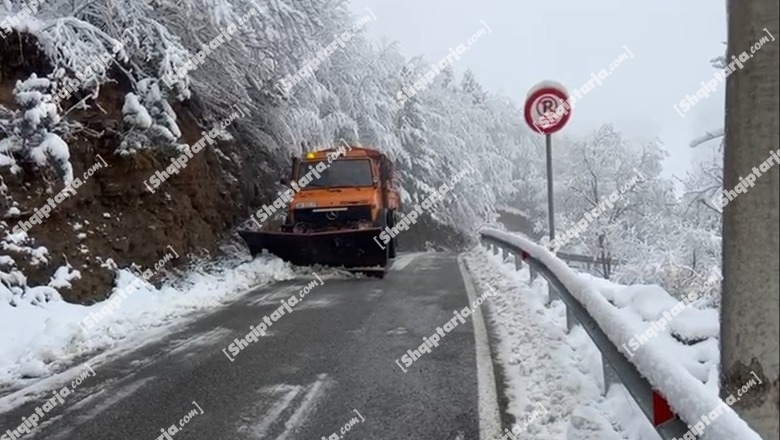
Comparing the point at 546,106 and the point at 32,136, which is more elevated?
the point at 546,106

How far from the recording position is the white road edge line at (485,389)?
13.8ft

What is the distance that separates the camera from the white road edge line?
4.21 metres

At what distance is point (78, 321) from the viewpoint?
7293mm

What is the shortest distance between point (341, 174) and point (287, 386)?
8806 millimetres

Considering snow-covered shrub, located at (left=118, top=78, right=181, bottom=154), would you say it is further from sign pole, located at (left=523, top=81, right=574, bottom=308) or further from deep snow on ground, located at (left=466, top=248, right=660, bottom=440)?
deep snow on ground, located at (left=466, top=248, right=660, bottom=440)

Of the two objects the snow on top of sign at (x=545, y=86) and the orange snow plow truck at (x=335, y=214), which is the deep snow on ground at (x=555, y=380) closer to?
the snow on top of sign at (x=545, y=86)

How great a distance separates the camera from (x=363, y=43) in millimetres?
28172

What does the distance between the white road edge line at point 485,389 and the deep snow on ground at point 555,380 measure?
5.1 inches

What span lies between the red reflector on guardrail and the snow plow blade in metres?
8.93

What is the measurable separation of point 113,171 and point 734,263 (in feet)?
31.7

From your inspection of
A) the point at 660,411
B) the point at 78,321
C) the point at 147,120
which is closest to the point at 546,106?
the point at 660,411

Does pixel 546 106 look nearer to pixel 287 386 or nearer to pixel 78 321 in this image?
pixel 287 386

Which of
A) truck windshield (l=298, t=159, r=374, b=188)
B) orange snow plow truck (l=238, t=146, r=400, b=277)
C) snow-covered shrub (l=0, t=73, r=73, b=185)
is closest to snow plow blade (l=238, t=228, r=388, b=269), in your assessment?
orange snow plow truck (l=238, t=146, r=400, b=277)

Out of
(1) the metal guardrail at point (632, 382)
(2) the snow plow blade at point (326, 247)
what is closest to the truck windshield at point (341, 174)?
(2) the snow plow blade at point (326, 247)
